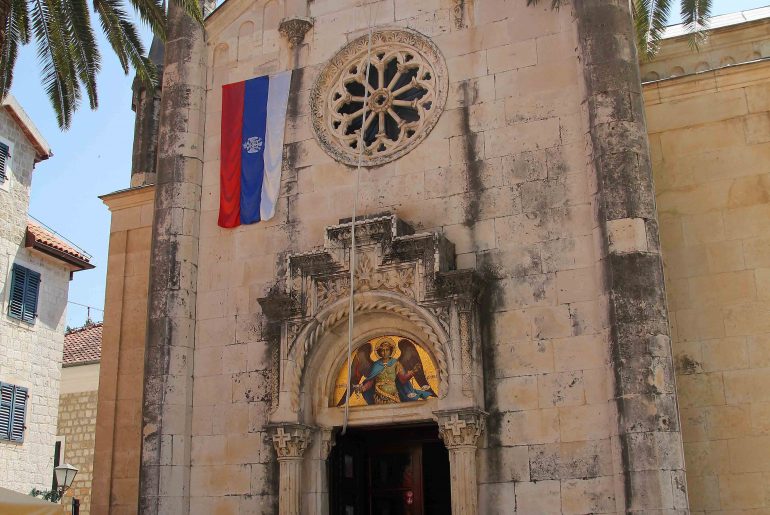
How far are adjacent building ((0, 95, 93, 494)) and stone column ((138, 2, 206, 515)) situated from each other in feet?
32.4

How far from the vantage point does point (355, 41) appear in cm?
1522

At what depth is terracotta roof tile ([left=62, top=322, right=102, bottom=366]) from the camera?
96.7 feet

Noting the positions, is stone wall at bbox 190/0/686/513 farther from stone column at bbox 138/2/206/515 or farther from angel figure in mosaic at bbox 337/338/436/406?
angel figure in mosaic at bbox 337/338/436/406

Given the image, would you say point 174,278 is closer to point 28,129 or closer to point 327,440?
point 327,440

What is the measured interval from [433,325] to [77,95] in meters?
7.91

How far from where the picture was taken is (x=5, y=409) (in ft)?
77.5

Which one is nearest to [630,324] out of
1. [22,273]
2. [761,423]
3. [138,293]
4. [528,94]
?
Answer: [761,423]

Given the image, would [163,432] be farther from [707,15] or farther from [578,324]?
[707,15]

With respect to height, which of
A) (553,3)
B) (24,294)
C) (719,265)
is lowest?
(719,265)

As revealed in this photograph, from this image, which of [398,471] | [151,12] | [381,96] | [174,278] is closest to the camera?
[398,471]

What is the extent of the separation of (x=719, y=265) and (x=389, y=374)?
200 inches

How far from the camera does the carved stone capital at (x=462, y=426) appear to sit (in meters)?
12.1

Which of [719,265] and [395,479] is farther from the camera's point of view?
[395,479]

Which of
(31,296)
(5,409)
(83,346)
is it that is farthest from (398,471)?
(83,346)
